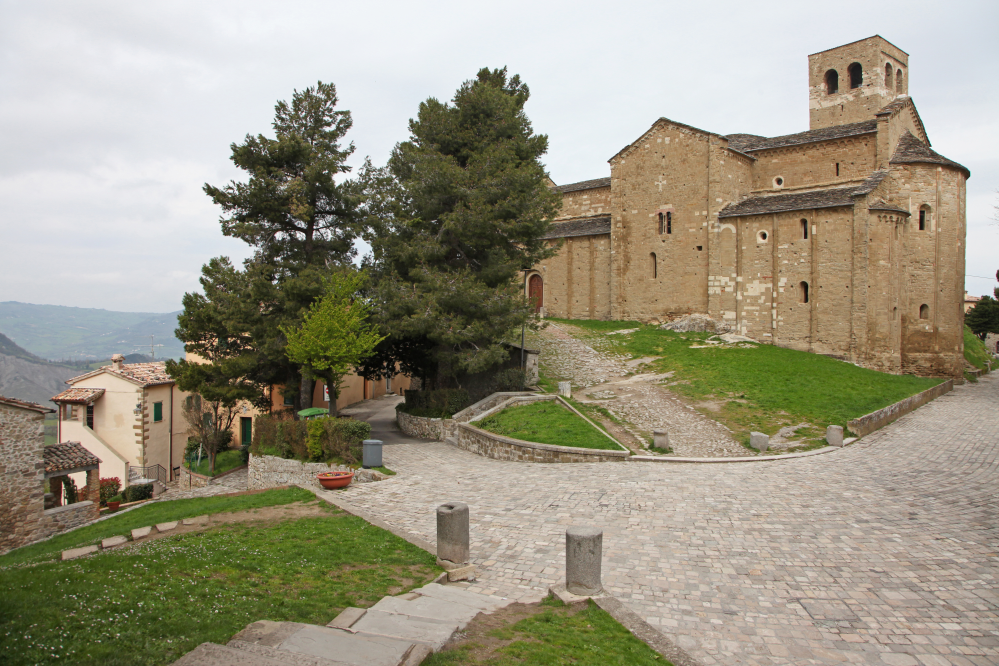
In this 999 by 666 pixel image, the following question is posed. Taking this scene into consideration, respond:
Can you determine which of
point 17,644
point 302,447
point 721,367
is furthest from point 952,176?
point 17,644

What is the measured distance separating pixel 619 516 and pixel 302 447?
37.8 feet

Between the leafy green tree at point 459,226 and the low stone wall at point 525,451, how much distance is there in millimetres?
3177

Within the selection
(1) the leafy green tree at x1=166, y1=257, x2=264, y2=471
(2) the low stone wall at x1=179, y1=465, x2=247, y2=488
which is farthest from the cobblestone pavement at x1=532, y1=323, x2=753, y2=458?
(2) the low stone wall at x1=179, y1=465, x2=247, y2=488

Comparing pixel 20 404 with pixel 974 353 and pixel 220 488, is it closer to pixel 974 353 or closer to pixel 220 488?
pixel 220 488

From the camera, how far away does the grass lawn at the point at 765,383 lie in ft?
63.5

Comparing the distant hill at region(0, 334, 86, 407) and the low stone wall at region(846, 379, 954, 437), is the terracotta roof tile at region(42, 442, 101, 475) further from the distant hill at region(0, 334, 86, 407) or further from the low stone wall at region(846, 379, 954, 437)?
the low stone wall at region(846, 379, 954, 437)

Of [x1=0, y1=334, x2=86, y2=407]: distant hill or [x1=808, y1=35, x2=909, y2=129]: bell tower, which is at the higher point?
[x1=808, y1=35, x2=909, y2=129]: bell tower

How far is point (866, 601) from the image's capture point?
293 inches

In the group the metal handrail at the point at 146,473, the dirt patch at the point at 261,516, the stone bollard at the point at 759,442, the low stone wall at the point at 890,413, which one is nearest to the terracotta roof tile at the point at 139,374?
the metal handrail at the point at 146,473

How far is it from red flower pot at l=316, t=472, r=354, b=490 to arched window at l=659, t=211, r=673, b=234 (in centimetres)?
2523

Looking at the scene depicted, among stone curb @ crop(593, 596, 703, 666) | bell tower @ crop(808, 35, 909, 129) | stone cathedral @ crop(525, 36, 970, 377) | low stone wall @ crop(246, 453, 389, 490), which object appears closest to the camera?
stone curb @ crop(593, 596, 703, 666)

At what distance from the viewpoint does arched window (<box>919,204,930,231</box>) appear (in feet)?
91.3

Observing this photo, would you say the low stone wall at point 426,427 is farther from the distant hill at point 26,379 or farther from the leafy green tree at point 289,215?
the distant hill at point 26,379

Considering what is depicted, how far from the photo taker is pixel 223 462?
93.3ft
